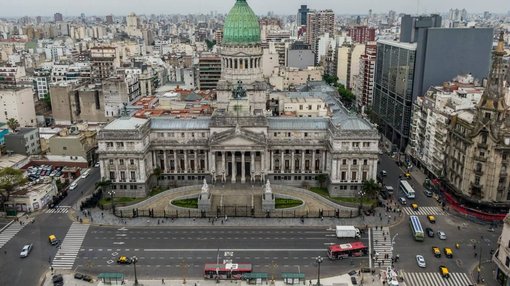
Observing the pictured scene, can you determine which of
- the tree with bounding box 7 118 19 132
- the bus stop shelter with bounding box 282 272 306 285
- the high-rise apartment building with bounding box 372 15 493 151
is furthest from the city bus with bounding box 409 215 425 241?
the tree with bounding box 7 118 19 132

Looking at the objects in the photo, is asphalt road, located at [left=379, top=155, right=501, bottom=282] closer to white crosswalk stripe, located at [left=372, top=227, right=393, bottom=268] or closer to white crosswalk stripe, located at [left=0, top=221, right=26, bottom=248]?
white crosswalk stripe, located at [left=372, top=227, right=393, bottom=268]

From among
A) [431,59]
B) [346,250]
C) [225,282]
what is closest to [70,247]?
[225,282]

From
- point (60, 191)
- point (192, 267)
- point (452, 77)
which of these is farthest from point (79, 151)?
point (452, 77)

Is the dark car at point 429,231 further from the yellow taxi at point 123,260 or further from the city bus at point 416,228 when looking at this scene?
the yellow taxi at point 123,260

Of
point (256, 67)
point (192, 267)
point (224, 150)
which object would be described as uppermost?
point (256, 67)

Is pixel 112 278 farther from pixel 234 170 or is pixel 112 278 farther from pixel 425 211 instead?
pixel 425 211

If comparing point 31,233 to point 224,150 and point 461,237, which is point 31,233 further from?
point 461,237

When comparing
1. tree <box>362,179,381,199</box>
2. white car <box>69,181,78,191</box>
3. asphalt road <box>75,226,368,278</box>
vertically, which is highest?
tree <box>362,179,381,199</box>
